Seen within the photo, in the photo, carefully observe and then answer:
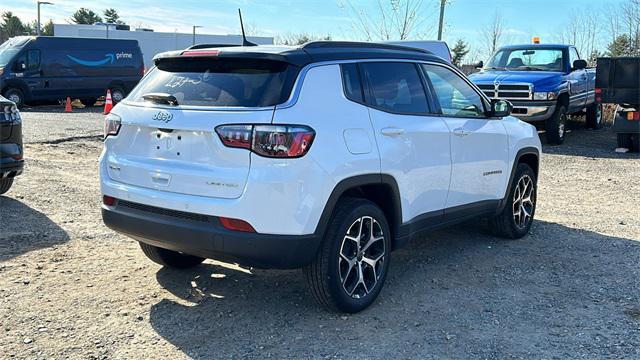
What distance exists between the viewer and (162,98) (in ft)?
13.8

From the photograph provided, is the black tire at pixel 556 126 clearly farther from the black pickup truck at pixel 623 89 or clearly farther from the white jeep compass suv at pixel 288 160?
the white jeep compass suv at pixel 288 160

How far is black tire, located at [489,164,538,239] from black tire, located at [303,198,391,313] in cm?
210

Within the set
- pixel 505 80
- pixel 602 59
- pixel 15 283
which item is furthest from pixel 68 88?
pixel 15 283

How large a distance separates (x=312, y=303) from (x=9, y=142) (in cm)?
432

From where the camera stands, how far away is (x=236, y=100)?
3.92 meters

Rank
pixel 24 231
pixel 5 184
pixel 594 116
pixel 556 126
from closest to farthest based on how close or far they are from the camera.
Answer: pixel 24 231 → pixel 5 184 → pixel 556 126 → pixel 594 116

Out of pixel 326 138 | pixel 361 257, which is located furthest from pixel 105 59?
pixel 326 138

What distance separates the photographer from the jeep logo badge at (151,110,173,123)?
4.02m

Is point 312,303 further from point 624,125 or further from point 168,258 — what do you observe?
point 624,125

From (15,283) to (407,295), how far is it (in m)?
2.92

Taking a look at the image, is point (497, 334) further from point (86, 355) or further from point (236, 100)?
point (86, 355)

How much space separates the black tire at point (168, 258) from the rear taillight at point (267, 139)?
5.22ft

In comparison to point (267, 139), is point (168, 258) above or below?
below

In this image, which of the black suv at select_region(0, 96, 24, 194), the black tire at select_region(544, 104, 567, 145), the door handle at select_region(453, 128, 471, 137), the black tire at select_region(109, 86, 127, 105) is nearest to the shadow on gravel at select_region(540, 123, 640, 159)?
the black tire at select_region(544, 104, 567, 145)
